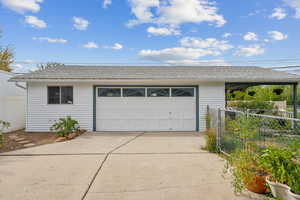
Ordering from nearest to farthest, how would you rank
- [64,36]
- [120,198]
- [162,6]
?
[120,198] < [162,6] < [64,36]

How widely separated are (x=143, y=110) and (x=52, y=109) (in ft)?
14.8

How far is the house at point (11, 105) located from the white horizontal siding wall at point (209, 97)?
9.20 m

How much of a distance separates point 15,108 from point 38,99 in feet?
6.26

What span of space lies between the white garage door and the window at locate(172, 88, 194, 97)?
0.15 m

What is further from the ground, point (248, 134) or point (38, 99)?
point (38, 99)

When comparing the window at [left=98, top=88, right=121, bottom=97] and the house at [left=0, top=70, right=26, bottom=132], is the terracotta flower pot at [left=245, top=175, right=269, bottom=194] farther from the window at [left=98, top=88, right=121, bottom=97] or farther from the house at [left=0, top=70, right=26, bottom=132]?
the house at [left=0, top=70, right=26, bottom=132]

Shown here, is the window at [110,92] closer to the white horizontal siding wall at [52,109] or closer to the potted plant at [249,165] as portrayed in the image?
the white horizontal siding wall at [52,109]

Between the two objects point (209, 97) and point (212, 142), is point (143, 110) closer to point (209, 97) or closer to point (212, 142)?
point (209, 97)

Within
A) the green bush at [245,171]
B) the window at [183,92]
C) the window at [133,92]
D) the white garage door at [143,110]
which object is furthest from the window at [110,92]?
the green bush at [245,171]

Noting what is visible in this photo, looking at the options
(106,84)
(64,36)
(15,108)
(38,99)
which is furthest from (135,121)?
(64,36)

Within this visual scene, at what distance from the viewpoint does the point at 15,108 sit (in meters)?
9.06

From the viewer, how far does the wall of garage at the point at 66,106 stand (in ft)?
27.3

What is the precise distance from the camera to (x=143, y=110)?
8625 millimetres

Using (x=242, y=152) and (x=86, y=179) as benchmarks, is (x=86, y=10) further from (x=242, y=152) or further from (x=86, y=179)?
(x=242, y=152)
